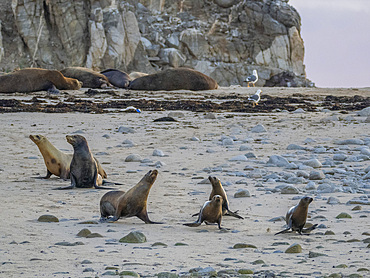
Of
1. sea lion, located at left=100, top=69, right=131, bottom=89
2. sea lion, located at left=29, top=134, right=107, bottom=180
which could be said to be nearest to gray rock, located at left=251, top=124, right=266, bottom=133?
sea lion, located at left=29, top=134, right=107, bottom=180

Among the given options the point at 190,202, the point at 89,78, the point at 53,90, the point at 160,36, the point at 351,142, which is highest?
the point at 160,36

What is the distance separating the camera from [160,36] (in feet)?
162

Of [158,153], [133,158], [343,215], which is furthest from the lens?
[158,153]

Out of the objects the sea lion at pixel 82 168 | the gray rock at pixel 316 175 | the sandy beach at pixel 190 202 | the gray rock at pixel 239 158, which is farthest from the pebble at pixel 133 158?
the gray rock at pixel 316 175

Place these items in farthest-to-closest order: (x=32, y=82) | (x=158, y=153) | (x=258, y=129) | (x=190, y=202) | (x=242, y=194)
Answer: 1. (x=32, y=82)
2. (x=258, y=129)
3. (x=158, y=153)
4. (x=242, y=194)
5. (x=190, y=202)

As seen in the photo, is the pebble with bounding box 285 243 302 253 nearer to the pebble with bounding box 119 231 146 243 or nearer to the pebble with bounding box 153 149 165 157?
the pebble with bounding box 119 231 146 243

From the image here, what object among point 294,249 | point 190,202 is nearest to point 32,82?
point 190,202

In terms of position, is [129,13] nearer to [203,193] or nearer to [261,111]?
[261,111]

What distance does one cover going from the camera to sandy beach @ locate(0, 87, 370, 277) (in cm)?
331

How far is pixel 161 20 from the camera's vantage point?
51.1 metres

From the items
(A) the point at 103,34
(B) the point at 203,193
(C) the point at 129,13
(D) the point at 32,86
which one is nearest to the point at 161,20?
(C) the point at 129,13

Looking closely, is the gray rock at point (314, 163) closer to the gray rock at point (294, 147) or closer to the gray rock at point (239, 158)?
the gray rock at point (239, 158)

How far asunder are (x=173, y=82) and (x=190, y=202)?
18293 mm

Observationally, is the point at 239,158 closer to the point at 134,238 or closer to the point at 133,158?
the point at 133,158
